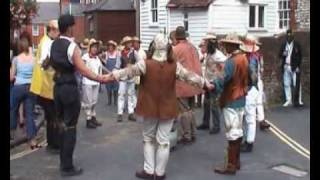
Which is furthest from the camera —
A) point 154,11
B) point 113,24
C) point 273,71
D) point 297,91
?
point 113,24

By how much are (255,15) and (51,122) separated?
20.5 meters

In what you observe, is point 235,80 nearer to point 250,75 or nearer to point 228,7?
point 250,75

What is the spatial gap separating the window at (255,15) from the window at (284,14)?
91 centimetres

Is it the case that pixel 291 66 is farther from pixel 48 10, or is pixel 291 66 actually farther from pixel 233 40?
pixel 48 10

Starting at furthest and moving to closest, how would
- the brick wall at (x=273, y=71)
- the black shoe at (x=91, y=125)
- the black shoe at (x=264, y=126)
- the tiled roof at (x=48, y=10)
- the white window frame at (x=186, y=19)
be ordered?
the tiled roof at (x=48, y=10) < the white window frame at (x=186, y=19) < the brick wall at (x=273, y=71) < the black shoe at (x=91, y=125) < the black shoe at (x=264, y=126)

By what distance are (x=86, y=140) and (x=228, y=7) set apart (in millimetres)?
17517

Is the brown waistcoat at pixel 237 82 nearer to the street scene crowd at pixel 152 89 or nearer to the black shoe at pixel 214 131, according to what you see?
the street scene crowd at pixel 152 89

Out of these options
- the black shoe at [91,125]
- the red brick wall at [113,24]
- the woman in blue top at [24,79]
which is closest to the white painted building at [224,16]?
the red brick wall at [113,24]

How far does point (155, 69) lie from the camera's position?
7637 mm

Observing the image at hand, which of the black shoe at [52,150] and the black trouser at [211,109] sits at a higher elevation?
the black trouser at [211,109]

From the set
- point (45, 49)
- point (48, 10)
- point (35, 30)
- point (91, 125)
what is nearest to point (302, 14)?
point (91, 125)

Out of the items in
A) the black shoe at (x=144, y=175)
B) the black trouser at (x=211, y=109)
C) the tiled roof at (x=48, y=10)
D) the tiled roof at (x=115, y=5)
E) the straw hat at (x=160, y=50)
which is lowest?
the black shoe at (x=144, y=175)

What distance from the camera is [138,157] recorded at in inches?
361

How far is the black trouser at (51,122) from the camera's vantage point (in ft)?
29.7
